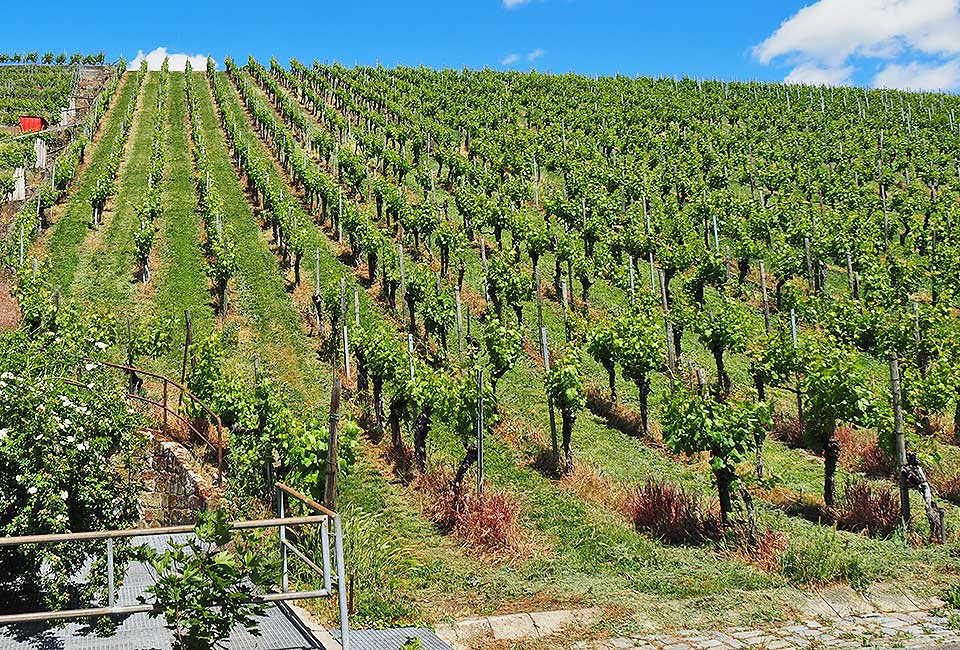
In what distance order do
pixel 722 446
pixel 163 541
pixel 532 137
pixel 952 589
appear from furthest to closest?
pixel 532 137
pixel 722 446
pixel 163 541
pixel 952 589

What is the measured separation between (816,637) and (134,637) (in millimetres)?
7563

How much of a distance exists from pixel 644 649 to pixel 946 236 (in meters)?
31.3

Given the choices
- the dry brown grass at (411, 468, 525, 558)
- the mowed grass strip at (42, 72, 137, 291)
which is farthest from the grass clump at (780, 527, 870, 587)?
the mowed grass strip at (42, 72, 137, 291)

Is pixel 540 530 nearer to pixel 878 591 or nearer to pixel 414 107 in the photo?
pixel 878 591

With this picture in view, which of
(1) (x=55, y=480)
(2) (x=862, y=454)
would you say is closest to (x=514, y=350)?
(2) (x=862, y=454)

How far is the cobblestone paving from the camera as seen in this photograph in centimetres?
886

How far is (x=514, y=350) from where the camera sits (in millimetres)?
17781

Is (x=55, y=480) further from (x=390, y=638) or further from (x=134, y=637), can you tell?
(x=390, y=638)

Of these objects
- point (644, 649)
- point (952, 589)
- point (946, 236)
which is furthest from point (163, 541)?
point (946, 236)

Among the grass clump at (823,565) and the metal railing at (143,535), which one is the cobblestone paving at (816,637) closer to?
the grass clump at (823,565)

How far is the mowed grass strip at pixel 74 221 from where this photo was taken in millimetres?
27281

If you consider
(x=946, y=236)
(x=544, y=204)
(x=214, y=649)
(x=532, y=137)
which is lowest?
(x=214, y=649)

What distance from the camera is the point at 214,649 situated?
716 centimetres

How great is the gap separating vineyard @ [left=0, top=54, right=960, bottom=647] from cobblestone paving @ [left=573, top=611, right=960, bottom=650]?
1.28 feet
